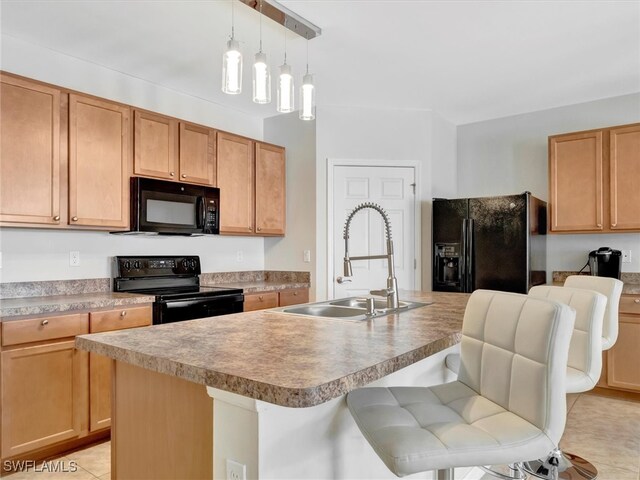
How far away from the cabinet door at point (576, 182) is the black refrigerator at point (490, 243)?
0.19m

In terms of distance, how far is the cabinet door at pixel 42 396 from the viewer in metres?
2.29

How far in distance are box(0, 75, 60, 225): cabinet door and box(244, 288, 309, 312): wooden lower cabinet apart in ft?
5.04

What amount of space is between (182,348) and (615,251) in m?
3.82

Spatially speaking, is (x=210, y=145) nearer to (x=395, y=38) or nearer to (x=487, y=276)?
(x=395, y=38)

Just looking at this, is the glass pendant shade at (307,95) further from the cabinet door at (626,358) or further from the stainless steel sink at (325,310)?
the cabinet door at (626,358)

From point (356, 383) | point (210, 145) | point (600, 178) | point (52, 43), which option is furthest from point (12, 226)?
point (600, 178)

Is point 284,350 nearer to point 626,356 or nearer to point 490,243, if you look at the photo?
point 490,243

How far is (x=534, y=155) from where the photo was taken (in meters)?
4.41

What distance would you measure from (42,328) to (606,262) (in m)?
4.20

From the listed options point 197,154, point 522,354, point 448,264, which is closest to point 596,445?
point 448,264

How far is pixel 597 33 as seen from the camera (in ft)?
9.38

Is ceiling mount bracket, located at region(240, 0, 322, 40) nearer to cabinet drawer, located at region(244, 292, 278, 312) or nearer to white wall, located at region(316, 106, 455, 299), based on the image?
white wall, located at region(316, 106, 455, 299)

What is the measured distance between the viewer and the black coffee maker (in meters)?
3.69

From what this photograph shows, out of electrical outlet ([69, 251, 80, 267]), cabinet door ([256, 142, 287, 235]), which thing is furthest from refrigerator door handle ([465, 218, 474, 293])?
electrical outlet ([69, 251, 80, 267])
